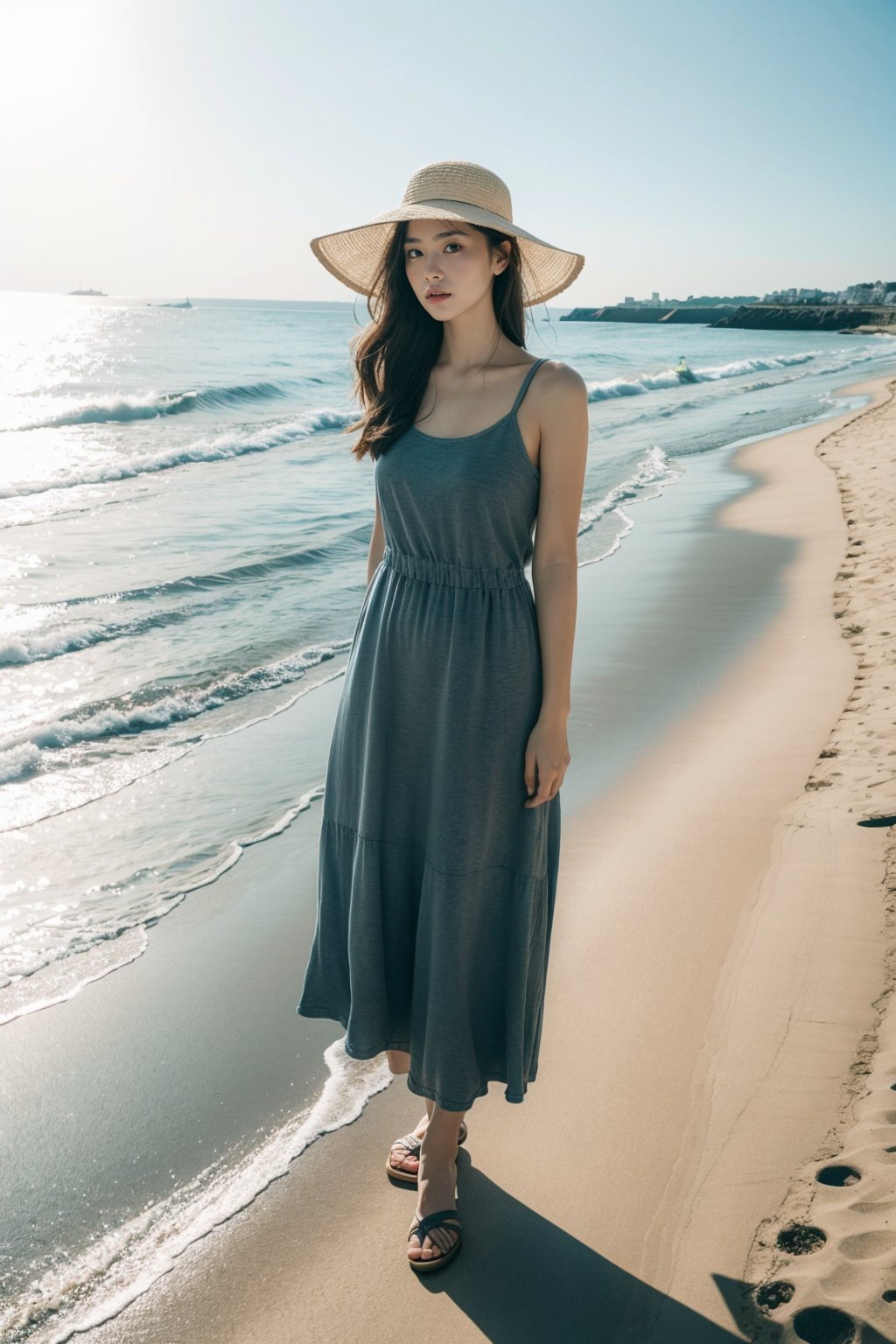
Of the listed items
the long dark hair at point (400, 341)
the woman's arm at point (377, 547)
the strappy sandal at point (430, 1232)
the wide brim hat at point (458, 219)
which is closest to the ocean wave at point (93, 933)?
the strappy sandal at point (430, 1232)

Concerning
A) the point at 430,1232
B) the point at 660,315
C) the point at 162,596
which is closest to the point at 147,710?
the point at 162,596

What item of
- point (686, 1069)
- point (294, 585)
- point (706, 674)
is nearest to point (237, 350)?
point (294, 585)

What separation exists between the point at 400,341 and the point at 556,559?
0.63 metres

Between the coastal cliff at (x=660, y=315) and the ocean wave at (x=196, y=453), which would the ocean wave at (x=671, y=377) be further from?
the coastal cliff at (x=660, y=315)

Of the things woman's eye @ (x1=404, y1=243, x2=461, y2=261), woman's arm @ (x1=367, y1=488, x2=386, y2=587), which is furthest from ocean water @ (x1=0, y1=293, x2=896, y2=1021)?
woman's arm @ (x1=367, y1=488, x2=386, y2=587)

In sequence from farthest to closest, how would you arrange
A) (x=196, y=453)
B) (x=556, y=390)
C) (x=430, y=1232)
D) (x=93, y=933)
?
(x=196, y=453) < (x=93, y=933) < (x=430, y=1232) < (x=556, y=390)

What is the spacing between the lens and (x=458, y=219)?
6.29 ft

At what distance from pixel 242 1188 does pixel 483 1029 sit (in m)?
0.71

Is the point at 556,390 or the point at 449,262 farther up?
the point at 449,262

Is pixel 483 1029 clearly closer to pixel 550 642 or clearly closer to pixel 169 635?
pixel 550 642

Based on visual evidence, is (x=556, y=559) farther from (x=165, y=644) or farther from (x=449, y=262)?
(x=165, y=644)

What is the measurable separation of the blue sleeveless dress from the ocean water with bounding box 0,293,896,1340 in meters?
0.61

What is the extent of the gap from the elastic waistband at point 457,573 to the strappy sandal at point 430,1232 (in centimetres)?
→ 134

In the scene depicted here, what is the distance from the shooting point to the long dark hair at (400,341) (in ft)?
6.87
